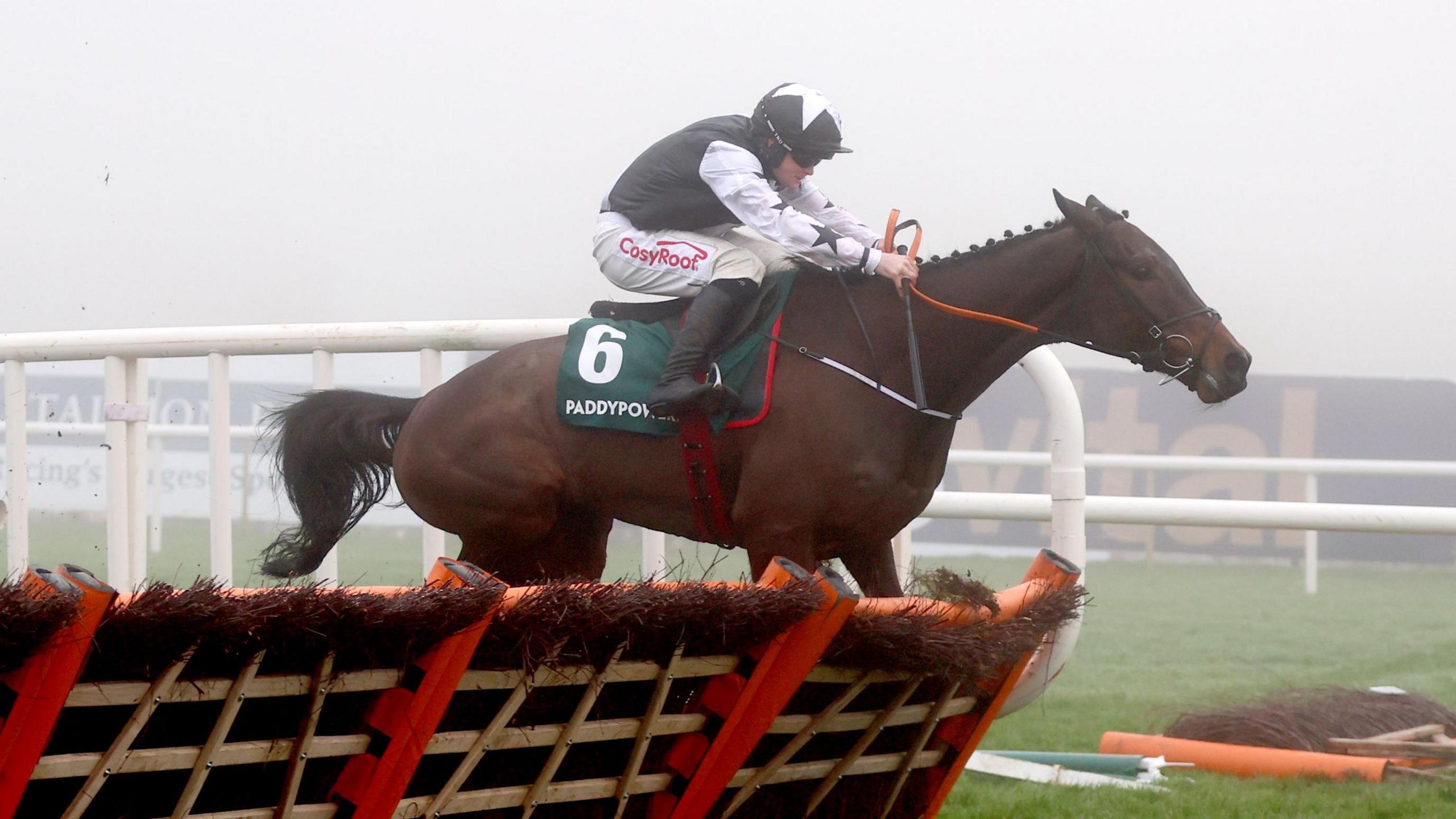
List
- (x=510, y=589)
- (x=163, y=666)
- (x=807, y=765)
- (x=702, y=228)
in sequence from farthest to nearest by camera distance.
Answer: (x=702, y=228), (x=807, y=765), (x=510, y=589), (x=163, y=666)

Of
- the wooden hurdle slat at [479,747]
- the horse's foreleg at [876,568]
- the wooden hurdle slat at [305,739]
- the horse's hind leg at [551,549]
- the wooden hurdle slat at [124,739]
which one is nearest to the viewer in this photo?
the wooden hurdle slat at [124,739]

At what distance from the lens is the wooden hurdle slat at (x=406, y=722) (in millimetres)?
1520

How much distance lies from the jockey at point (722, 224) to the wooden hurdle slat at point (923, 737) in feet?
3.17

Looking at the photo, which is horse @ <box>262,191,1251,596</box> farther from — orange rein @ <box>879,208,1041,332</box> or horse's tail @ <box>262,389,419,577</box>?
horse's tail @ <box>262,389,419,577</box>

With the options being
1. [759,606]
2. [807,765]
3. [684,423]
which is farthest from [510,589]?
[684,423]

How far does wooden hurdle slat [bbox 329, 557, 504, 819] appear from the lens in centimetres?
152

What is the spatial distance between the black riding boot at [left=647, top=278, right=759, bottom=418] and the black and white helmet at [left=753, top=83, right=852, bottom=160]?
0.38 m

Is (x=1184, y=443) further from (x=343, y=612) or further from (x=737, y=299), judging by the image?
(x=343, y=612)

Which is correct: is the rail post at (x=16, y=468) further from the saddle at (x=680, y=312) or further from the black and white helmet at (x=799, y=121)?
the black and white helmet at (x=799, y=121)

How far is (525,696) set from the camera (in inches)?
63.7

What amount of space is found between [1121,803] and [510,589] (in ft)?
6.37

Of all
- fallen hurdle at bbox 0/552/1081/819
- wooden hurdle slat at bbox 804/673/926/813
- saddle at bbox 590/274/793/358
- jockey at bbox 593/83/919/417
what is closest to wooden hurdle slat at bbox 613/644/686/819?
fallen hurdle at bbox 0/552/1081/819

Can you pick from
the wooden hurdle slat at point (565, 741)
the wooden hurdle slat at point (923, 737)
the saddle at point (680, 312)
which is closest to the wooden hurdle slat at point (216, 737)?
the wooden hurdle slat at point (565, 741)

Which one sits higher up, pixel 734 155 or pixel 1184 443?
pixel 734 155
